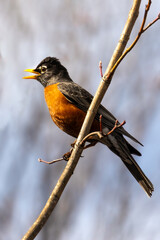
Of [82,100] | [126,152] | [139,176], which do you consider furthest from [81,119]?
[139,176]

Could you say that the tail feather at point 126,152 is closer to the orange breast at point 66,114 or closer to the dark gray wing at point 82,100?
the dark gray wing at point 82,100

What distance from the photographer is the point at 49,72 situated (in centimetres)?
493

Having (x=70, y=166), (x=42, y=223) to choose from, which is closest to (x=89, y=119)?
(x=70, y=166)

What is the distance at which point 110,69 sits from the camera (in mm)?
2570

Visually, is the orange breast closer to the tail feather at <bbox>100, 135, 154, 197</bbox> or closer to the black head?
the tail feather at <bbox>100, 135, 154, 197</bbox>

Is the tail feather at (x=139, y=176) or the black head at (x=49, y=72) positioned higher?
the black head at (x=49, y=72)

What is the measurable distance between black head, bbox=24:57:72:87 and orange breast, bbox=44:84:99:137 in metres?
0.67

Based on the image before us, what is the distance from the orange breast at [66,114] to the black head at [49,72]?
2.19 ft

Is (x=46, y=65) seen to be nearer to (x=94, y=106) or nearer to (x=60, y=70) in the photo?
(x=60, y=70)

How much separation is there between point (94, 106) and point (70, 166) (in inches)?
19.7

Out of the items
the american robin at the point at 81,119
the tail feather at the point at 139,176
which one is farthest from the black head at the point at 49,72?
the tail feather at the point at 139,176

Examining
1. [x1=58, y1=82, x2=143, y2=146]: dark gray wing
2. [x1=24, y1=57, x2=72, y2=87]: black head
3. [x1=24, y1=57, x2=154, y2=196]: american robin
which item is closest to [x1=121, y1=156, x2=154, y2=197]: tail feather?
[x1=24, y1=57, x2=154, y2=196]: american robin

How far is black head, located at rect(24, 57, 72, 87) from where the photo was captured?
4.86m

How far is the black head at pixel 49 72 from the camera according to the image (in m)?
4.86
